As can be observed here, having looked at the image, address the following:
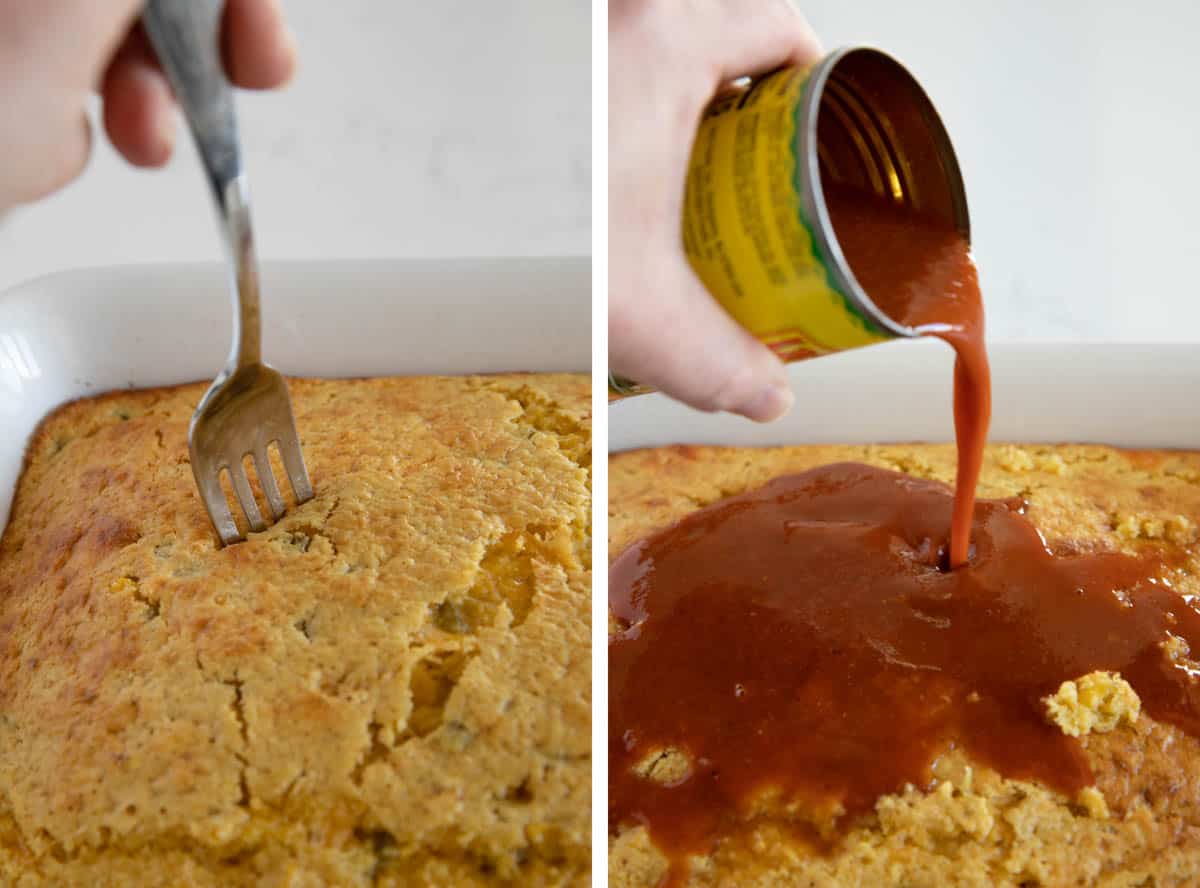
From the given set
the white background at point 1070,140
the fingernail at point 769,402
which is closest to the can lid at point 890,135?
the fingernail at point 769,402

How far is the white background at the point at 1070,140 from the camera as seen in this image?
238 cm

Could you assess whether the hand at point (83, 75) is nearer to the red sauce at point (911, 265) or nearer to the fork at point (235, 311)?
the fork at point (235, 311)

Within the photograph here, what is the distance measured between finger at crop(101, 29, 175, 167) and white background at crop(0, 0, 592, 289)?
0.58 feet

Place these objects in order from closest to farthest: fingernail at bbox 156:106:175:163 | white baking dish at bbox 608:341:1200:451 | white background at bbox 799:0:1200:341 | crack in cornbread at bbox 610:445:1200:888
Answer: fingernail at bbox 156:106:175:163 < crack in cornbread at bbox 610:445:1200:888 < white baking dish at bbox 608:341:1200:451 < white background at bbox 799:0:1200:341

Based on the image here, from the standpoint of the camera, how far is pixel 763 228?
0.87 meters

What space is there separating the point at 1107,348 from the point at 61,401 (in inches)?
58.6

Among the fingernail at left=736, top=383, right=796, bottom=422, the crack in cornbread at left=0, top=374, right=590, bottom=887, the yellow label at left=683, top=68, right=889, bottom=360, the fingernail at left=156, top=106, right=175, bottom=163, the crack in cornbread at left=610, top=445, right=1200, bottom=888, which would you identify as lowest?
the crack in cornbread at left=610, top=445, right=1200, bottom=888

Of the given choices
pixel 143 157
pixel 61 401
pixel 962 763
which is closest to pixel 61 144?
pixel 143 157

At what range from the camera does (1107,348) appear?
1.70m

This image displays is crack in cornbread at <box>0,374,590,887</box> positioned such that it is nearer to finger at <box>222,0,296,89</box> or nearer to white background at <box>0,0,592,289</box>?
white background at <box>0,0,592,289</box>

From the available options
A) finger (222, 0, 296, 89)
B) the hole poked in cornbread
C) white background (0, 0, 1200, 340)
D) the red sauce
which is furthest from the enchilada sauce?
finger (222, 0, 296, 89)

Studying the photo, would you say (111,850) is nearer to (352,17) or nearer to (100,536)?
(100,536)

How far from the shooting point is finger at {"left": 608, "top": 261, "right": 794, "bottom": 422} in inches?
37.4

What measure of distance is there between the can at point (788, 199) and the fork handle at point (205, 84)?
0.37m
